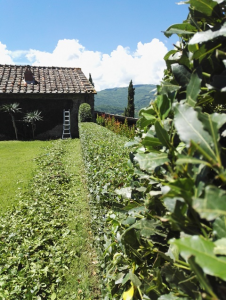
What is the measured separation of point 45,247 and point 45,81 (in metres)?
14.4

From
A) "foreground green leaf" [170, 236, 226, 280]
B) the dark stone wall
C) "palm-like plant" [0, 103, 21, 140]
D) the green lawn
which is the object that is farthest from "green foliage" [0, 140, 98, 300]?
the dark stone wall

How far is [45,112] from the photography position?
618 inches

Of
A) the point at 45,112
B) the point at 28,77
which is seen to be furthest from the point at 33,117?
the point at 28,77

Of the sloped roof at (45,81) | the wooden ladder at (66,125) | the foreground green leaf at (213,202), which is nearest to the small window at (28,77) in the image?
the sloped roof at (45,81)

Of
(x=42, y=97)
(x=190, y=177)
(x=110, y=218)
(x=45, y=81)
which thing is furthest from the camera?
(x=45, y=81)

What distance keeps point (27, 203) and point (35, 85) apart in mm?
11925

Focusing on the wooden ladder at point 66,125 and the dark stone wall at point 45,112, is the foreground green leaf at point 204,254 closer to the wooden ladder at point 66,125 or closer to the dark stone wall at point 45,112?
the wooden ladder at point 66,125

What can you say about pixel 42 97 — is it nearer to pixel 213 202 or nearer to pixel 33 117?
pixel 33 117

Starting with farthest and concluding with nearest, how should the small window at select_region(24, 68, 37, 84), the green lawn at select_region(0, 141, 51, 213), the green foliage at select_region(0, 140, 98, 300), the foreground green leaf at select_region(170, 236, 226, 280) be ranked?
the small window at select_region(24, 68, 37, 84)
the green lawn at select_region(0, 141, 51, 213)
the green foliage at select_region(0, 140, 98, 300)
the foreground green leaf at select_region(170, 236, 226, 280)

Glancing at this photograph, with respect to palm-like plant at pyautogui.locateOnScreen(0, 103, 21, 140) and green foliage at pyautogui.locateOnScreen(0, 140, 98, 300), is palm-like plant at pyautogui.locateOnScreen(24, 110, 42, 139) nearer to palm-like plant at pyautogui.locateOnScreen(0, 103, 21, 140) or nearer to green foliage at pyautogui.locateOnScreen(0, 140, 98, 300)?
palm-like plant at pyautogui.locateOnScreen(0, 103, 21, 140)

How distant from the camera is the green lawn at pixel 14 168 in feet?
20.2

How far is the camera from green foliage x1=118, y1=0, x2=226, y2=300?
0.52 metres

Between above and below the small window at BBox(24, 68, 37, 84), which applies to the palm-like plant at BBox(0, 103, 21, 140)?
below

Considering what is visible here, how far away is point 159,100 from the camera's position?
0.89m
